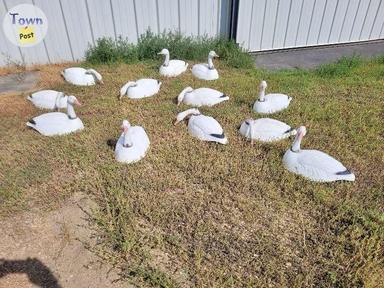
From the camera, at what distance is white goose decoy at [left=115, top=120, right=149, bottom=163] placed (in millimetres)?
4672

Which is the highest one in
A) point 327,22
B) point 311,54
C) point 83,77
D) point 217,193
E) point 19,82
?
point 327,22

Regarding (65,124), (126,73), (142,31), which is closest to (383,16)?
(142,31)

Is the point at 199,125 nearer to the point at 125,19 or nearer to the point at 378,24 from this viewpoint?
the point at 125,19

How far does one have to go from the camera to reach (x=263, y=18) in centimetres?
873

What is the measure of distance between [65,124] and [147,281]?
10.2 ft

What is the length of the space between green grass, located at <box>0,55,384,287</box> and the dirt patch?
191 millimetres

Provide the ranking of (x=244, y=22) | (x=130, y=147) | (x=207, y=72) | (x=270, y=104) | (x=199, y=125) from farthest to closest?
1. (x=244, y=22)
2. (x=207, y=72)
3. (x=270, y=104)
4. (x=199, y=125)
5. (x=130, y=147)

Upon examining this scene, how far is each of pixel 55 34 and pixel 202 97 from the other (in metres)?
4.24

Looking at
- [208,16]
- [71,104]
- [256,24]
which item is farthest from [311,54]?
[71,104]

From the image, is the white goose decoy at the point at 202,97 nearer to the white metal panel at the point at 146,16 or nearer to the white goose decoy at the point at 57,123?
the white goose decoy at the point at 57,123

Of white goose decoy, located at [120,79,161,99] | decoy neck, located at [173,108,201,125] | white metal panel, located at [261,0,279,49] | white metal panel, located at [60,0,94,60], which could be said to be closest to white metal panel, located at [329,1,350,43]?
white metal panel, located at [261,0,279,49]

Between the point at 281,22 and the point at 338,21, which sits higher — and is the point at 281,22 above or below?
above

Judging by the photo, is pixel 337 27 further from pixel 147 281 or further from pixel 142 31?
pixel 147 281

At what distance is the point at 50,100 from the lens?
6008 millimetres
